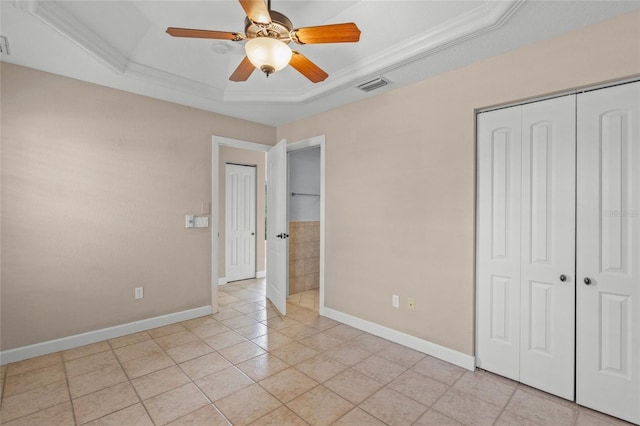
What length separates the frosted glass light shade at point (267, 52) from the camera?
67.2 inches

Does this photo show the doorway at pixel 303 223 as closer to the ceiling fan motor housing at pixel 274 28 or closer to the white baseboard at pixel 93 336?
the white baseboard at pixel 93 336

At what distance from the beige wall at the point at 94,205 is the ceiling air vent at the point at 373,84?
6.65ft

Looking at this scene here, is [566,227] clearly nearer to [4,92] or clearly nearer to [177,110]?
[177,110]

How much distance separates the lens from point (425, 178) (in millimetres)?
2898

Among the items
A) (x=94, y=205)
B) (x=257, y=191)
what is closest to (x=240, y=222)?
(x=257, y=191)

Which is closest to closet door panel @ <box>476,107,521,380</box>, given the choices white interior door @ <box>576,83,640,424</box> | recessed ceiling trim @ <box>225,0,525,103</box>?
white interior door @ <box>576,83,640,424</box>

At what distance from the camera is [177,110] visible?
365 centimetres

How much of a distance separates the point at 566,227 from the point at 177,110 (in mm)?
4048

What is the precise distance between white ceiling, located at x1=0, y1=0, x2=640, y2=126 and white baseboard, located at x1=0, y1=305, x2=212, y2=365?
2.56 m

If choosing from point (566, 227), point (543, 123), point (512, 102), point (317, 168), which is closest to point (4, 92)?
point (317, 168)

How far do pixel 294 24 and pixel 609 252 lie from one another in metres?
2.77

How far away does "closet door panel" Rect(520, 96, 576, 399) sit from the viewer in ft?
7.13

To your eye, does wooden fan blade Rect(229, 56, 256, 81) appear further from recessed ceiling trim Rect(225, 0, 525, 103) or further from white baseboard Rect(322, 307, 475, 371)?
white baseboard Rect(322, 307, 475, 371)

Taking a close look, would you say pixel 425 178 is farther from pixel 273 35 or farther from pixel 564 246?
pixel 273 35
